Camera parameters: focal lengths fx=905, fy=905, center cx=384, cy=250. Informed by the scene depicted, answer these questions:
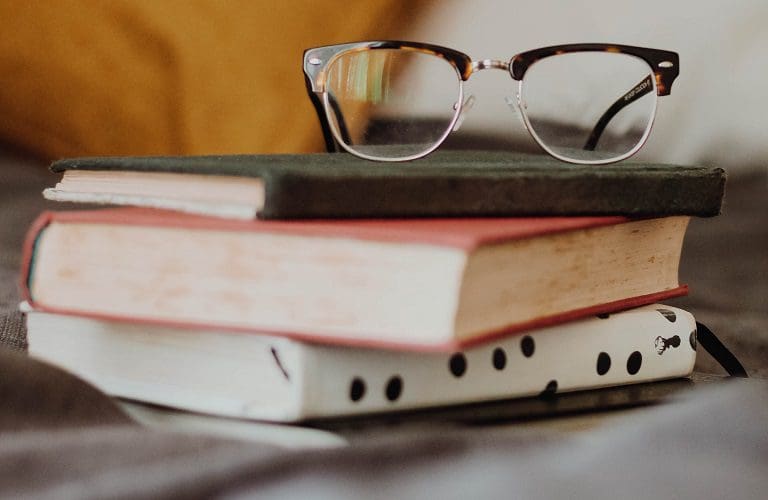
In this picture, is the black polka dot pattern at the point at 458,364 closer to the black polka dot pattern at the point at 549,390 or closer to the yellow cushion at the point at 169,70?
the black polka dot pattern at the point at 549,390

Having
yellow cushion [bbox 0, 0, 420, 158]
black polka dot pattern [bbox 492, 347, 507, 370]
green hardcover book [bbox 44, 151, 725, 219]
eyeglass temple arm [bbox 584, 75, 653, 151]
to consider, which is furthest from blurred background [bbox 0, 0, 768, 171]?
black polka dot pattern [bbox 492, 347, 507, 370]

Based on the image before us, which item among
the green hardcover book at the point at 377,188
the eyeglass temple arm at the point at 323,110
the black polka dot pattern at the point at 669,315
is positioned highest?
the eyeglass temple arm at the point at 323,110

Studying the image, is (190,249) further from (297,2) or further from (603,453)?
(297,2)

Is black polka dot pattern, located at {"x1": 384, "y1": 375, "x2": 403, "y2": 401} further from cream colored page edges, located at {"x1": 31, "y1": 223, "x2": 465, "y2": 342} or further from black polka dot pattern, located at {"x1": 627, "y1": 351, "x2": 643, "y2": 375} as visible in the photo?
black polka dot pattern, located at {"x1": 627, "y1": 351, "x2": 643, "y2": 375}

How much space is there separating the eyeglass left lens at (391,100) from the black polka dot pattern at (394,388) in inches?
8.3

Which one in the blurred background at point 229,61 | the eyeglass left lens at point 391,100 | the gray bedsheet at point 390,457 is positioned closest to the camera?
the gray bedsheet at point 390,457

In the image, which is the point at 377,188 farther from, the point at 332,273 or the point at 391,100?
the point at 391,100

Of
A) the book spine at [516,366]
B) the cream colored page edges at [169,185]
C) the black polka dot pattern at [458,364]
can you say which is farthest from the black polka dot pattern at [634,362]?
the cream colored page edges at [169,185]

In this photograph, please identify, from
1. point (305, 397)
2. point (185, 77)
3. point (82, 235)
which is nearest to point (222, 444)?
point (305, 397)

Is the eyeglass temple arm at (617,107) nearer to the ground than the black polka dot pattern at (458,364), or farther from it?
farther from it

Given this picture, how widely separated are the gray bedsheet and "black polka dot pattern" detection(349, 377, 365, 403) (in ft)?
0.07

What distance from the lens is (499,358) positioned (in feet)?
1.43

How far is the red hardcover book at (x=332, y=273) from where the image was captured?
0.37 m

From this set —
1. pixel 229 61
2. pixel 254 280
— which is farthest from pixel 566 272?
pixel 229 61
